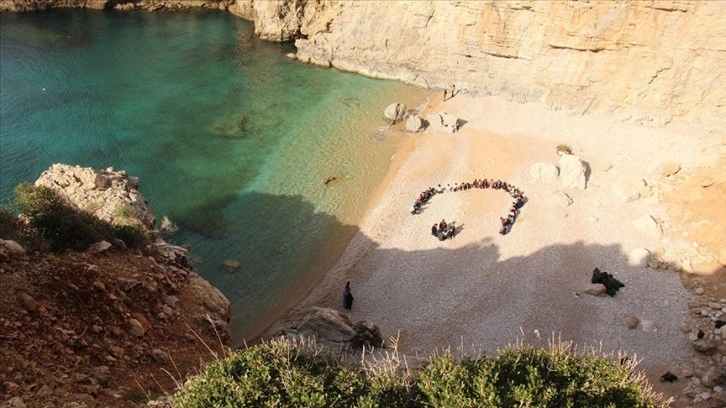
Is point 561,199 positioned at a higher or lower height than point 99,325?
higher

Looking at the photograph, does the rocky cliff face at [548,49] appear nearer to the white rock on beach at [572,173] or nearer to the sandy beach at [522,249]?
the sandy beach at [522,249]

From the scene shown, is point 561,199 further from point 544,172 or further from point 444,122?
point 444,122

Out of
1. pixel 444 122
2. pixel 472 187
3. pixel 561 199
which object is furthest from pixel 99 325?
pixel 444 122

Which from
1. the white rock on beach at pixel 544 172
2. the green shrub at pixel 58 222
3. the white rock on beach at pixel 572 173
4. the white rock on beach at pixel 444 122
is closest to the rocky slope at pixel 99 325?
the green shrub at pixel 58 222

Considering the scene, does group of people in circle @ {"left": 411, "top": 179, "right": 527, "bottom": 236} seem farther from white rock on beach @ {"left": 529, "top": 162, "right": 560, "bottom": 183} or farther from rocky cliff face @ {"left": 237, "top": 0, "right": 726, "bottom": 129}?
rocky cliff face @ {"left": 237, "top": 0, "right": 726, "bottom": 129}

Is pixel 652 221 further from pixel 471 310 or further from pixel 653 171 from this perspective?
pixel 471 310
